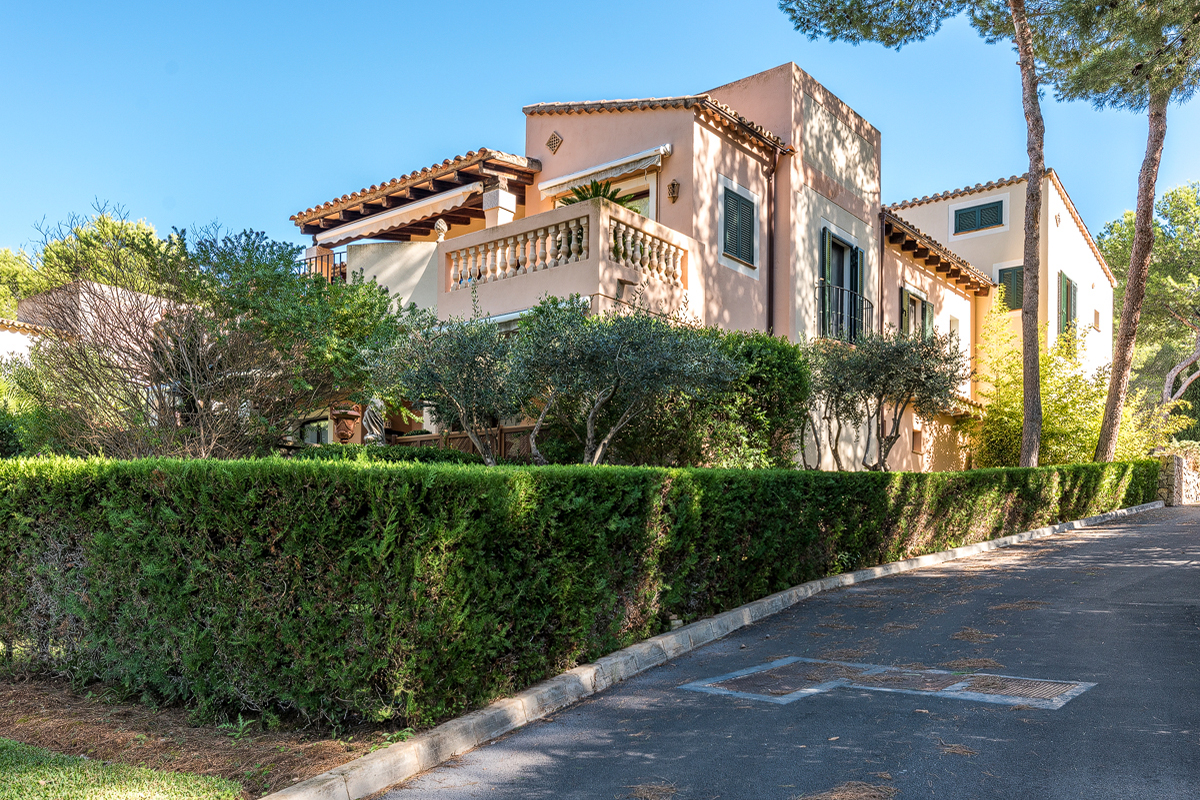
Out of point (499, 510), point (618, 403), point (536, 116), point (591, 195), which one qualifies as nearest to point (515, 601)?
point (499, 510)

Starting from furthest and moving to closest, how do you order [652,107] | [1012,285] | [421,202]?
[1012,285], [421,202], [652,107]

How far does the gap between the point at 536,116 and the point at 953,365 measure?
9.40 meters

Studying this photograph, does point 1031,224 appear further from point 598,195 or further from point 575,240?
point 575,240

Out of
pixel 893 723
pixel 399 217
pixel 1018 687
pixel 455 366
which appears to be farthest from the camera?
pixel 399 217

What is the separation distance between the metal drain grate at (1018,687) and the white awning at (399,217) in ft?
44.1

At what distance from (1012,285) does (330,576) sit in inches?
1028

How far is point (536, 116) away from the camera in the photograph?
1817 centimetres

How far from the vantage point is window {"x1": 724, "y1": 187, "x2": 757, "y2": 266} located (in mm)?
15859

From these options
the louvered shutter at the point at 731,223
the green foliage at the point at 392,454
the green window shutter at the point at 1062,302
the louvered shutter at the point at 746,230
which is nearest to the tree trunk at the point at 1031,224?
the louvered shutter at the point at 746,230

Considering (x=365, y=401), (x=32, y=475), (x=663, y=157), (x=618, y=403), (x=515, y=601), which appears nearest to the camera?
(x=515, y=601)

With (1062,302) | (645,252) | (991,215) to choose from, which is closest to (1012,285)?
(1062,302)

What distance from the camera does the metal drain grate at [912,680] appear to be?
6.19m

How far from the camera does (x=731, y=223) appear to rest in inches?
628

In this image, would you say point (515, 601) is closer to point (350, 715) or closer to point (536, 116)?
point (350, 715)
